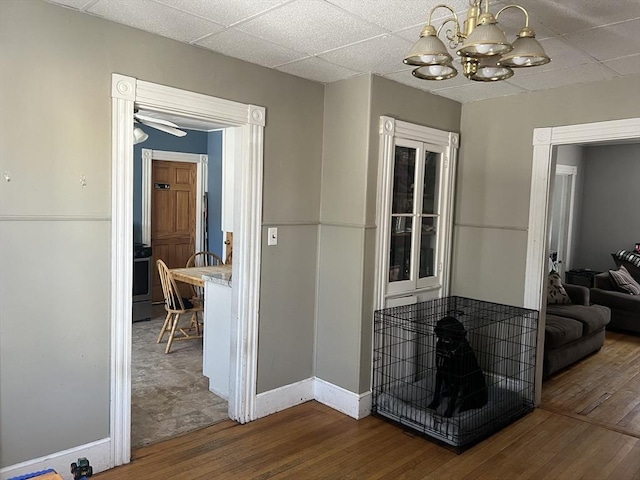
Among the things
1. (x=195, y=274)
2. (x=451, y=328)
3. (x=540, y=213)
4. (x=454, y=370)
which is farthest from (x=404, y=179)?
(x=195, y=274)

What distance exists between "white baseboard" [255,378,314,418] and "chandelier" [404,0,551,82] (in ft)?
7.63

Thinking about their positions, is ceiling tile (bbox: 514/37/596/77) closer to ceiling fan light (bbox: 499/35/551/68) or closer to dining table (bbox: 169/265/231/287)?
ceiling fan light (bbox: 499/35/551/68)

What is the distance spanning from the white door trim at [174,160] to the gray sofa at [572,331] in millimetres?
4601

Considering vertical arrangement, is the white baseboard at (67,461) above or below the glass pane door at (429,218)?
below

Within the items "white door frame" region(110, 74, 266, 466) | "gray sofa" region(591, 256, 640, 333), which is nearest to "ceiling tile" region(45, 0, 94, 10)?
"white door frame" region(110, 74, 266, 466)

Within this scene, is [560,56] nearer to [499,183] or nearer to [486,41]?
[499,183]

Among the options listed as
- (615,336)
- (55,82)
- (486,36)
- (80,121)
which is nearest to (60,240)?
(80,121)

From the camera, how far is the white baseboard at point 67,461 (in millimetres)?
2334

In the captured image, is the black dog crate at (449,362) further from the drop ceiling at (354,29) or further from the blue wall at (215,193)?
the blue wall at (215,193)

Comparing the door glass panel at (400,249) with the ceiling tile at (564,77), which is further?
the door glass panel at (400,249)

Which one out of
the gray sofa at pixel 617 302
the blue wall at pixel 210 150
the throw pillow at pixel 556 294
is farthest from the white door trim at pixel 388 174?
the blue wall at pixel 210 150

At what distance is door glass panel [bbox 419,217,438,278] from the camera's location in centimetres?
384

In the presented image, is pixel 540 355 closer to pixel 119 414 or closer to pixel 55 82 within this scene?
pixel 119 414

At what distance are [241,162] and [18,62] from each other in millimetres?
1295
